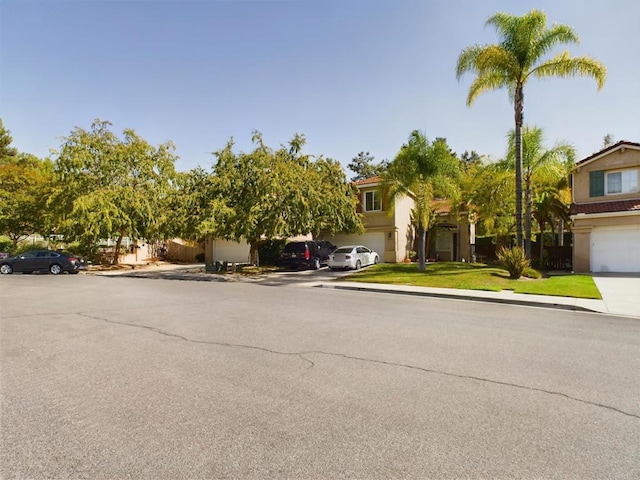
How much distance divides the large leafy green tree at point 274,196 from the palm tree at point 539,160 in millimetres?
9771

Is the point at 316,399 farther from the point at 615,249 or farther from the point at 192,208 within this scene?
the point at 615,249

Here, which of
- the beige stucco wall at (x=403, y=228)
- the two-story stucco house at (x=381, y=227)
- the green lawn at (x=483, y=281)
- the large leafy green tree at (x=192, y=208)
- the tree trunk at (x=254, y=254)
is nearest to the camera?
the green lawn at (x=483, y=281)

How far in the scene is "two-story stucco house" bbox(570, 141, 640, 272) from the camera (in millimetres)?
20219

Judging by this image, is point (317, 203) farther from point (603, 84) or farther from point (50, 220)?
point (50, 220)

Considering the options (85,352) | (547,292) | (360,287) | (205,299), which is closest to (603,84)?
(547,292)

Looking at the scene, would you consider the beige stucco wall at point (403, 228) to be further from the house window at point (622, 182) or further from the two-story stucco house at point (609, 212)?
the house window at point (622, 182)

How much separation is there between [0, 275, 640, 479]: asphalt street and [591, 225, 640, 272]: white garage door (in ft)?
49.3

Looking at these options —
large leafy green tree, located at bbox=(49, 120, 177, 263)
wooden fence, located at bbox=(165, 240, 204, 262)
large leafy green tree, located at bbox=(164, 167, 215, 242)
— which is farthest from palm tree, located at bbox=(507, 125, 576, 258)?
wooden fence, located at bbox=(165, 240, 204, 262)

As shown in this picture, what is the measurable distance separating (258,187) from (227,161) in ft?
10.1

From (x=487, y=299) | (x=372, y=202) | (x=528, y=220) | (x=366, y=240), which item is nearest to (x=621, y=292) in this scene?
(x=487, y=299)

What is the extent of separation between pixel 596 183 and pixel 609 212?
242 centimetres

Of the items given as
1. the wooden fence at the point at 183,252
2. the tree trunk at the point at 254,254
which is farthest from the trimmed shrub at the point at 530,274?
the wooden fence at the point at 183,252

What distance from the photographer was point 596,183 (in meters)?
21.7

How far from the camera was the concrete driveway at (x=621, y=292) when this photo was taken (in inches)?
422
